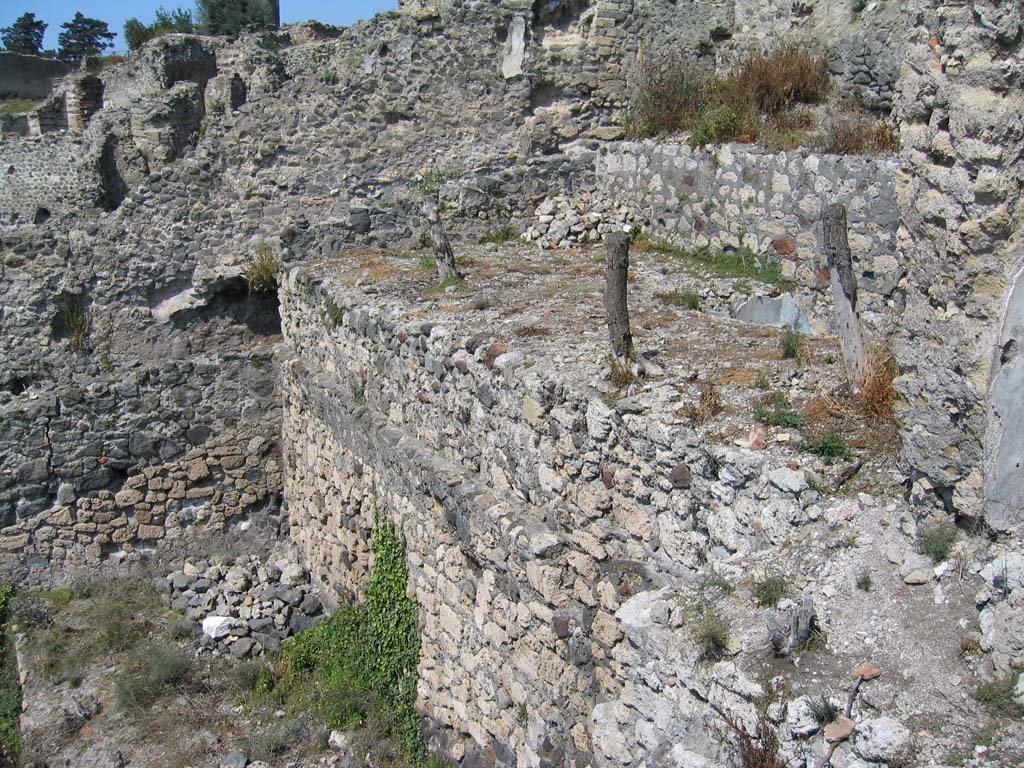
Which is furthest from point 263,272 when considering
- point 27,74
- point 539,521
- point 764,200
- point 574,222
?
point 27,74

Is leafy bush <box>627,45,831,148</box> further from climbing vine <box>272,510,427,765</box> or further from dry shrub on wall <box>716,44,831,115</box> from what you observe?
climbing vine <box>272,510,427,765</box>

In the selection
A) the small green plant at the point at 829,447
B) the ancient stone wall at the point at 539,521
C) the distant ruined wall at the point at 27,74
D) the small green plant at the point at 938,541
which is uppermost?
the distant ruined wall at the point at 27,74

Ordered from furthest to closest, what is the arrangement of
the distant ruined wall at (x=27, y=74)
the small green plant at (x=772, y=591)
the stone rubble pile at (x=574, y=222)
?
the distant ruined wall at (x=27, y=74) → the stone rubble pile at (x=574, y=222) → the small green plant at (x=772, y=591)

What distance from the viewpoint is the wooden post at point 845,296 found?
13.6 feet

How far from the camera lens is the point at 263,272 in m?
9.23

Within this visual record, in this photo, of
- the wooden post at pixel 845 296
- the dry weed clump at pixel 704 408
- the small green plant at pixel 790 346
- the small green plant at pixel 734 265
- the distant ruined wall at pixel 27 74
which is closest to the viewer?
the dry weed clump at pixel 704 408

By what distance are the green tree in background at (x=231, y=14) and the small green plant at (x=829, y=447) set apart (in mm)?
21816

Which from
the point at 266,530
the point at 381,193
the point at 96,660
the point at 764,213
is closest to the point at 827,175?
the point at 764,213

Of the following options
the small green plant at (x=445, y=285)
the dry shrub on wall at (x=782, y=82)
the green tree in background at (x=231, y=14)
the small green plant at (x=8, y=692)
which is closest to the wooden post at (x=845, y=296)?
the small green plant at (x=445, y=285)

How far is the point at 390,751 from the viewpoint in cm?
620

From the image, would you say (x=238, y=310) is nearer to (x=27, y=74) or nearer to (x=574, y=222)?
(x=574, y=222)

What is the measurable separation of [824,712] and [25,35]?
44439mm

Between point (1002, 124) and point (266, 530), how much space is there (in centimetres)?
768

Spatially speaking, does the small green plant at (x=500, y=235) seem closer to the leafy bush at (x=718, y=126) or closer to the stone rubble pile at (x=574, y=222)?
the stone rubble pile at (x=574, y=222)
